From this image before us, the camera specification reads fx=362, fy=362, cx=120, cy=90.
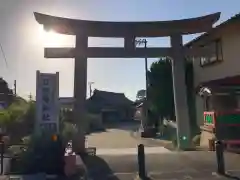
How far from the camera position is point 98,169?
11.3 m

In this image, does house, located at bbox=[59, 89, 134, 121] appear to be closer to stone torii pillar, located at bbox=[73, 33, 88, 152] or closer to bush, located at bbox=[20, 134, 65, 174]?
stone torii pillar, located at bbox=[73, 33, 88, 152]

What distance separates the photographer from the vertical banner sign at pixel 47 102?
37.9 feet

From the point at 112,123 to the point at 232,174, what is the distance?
53.6 m

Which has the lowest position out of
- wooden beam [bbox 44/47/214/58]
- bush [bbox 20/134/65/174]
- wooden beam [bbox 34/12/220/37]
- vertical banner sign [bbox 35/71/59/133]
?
bush [bbox 20/134/65/174]

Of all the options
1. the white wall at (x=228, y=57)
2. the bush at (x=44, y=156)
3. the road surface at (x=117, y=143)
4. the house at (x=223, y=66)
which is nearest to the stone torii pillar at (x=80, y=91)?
the road surface at (x=117, y=143)

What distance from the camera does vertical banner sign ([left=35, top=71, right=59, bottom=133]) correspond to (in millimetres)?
11555

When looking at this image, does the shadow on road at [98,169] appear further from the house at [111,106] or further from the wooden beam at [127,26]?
the house at [111,106]

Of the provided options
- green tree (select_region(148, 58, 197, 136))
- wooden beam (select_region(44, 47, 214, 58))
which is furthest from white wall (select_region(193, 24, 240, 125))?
green tree (select_region(148, 58, 197, 136))

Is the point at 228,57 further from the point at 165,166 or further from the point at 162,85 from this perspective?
the point at 165,166

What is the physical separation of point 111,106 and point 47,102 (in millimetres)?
53271

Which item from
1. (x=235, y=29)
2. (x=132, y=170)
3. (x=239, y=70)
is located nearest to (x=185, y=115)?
(x=239, y=70)

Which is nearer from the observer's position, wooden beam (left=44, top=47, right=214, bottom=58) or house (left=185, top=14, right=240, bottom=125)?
wooden beam (left=44, top=47, right=214, bottom=58)

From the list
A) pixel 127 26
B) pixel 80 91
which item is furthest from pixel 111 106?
pixel 80 91

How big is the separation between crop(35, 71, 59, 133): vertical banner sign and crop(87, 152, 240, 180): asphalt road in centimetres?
192
